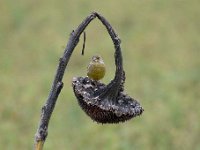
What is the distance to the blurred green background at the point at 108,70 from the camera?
6.30 m

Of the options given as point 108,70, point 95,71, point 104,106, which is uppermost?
point 108,70

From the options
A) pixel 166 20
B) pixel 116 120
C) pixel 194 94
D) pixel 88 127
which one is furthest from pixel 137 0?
pixel 116 120

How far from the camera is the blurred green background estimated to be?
630cm

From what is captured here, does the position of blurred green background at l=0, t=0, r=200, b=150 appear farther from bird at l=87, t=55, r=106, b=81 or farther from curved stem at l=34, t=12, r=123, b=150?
curved stem at l=34, t=12, r=123, b=150

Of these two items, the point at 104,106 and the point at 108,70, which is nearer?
the point at 104,106

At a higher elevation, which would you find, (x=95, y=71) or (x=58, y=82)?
(x=95, y=71)

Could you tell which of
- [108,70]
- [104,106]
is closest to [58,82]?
[104,106]

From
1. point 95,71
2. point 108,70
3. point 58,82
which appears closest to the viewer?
point 58,82

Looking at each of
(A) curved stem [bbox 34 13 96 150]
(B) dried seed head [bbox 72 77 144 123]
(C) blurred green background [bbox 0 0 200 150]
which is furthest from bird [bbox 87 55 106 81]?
(C) blurred green background [bbox 0 0 200 150]

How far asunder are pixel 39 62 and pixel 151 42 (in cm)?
172

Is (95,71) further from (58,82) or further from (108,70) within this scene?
(108,70)

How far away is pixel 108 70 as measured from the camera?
8.04m

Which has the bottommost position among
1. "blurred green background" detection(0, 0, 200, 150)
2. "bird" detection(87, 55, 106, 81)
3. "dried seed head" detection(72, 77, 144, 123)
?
"dried seed head" detection(72, 77, 144, 123)

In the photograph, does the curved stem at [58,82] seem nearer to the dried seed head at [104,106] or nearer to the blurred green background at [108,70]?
the dried seed head at [104,106]
